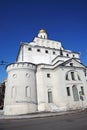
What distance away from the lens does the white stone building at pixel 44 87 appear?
77.5 feet

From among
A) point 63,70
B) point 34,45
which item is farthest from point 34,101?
point 34,45

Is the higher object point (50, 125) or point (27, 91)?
point (27, 91)

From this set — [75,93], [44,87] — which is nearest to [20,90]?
[44,87]

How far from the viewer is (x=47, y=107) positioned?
80.8ft

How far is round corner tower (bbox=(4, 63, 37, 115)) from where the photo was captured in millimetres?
22969

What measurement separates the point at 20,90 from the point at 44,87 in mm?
5426

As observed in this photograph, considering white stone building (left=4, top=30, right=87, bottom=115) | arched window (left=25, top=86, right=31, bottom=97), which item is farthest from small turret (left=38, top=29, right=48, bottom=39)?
arched window (left=25, top=86, right=31, bottom=97)

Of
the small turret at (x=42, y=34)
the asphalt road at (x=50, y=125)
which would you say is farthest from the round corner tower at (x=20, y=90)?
the small turret at (x=42, y=34)

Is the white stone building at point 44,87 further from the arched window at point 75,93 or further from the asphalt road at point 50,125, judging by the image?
the asphalt road at point 50,125

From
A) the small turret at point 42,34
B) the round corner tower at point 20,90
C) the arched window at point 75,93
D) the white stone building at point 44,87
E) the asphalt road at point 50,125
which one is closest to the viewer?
the asphalt road at point 50,125

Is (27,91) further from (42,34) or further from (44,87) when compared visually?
(42,34)

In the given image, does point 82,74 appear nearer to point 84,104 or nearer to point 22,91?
point 84,104

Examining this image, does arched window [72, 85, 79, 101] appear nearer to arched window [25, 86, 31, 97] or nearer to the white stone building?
the white stone building

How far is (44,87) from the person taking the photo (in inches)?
1035
